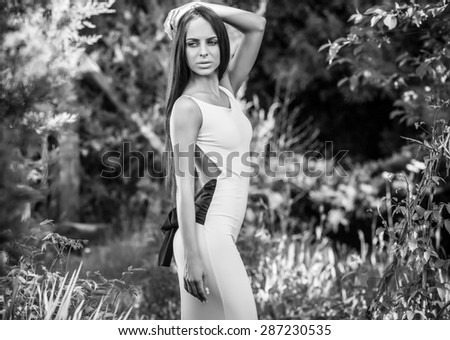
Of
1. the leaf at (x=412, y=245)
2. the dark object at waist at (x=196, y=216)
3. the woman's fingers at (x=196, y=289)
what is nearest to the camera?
the woman's fingers at (x=196, y=289)

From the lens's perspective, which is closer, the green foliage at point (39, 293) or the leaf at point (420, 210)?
the green foliage at point (39, 293)

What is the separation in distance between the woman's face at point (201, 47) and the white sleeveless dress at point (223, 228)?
0.14 m

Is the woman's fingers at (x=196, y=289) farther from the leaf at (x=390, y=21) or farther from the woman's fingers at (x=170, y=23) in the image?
the leaf at (x=390, y=21)

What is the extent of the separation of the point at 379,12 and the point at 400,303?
1392 mm

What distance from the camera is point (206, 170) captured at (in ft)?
8.86

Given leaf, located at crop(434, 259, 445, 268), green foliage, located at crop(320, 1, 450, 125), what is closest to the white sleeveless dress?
leaf, located at crop(434, 259, 445, 268)

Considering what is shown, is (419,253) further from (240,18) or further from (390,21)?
(240,18)

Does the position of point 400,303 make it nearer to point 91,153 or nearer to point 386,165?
point 386,165

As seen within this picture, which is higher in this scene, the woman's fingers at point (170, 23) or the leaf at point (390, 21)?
the leaf at point (390, 21)

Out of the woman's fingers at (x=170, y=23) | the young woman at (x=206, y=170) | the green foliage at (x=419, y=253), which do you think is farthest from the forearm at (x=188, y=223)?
the green foliage at (x=419, y=253)

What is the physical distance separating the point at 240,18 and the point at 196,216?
0.84 m

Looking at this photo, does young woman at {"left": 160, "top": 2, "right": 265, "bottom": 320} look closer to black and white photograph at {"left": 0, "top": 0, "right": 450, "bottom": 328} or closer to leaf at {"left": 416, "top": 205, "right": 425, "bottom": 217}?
black and white photograph at {"left": 0, "top": 0, "right": 450, "bottom": 328}

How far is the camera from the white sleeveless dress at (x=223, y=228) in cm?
259

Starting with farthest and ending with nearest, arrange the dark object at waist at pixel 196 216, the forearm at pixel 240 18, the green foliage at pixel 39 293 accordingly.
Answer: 1. the forearm at pixel 240 18
2. the green foliage at pixel 39 293
3. the dark object at waist at pixel 196 216
